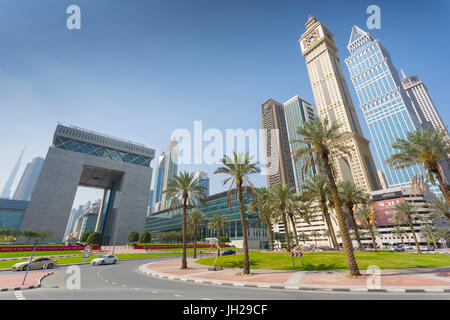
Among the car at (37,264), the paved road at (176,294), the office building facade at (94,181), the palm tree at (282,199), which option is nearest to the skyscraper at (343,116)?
the palm tree at (282,199)

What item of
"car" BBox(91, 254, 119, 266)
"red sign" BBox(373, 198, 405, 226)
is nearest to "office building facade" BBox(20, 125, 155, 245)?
"car" BBox(91, 254, 119, 266)

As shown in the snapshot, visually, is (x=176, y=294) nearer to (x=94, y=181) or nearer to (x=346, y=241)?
(x=346, y=241)

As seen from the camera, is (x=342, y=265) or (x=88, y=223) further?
(x=88, y=223)

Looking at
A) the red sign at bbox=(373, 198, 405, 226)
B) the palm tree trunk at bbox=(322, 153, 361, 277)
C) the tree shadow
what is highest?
the red sign at bbox=(373, 198, 405, 226)

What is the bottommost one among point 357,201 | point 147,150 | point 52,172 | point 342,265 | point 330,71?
point 342,265

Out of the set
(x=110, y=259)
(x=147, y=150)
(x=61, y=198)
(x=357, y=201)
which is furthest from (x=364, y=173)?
Answer: (x=61, y=198)

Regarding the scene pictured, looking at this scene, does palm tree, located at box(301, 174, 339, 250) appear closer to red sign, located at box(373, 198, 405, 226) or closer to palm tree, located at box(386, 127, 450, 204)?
palm tree, located at box(386, 127, 450, 204)

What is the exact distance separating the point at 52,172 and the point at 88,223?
150 m

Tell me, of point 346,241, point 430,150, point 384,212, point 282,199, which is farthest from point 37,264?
point 384,212

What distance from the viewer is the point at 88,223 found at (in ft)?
628

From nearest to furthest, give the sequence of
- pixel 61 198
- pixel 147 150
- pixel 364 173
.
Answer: pixel 61 198, pixel 147 150, pixel 364 173

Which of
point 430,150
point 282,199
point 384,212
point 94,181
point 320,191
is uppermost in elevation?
point 94,181
